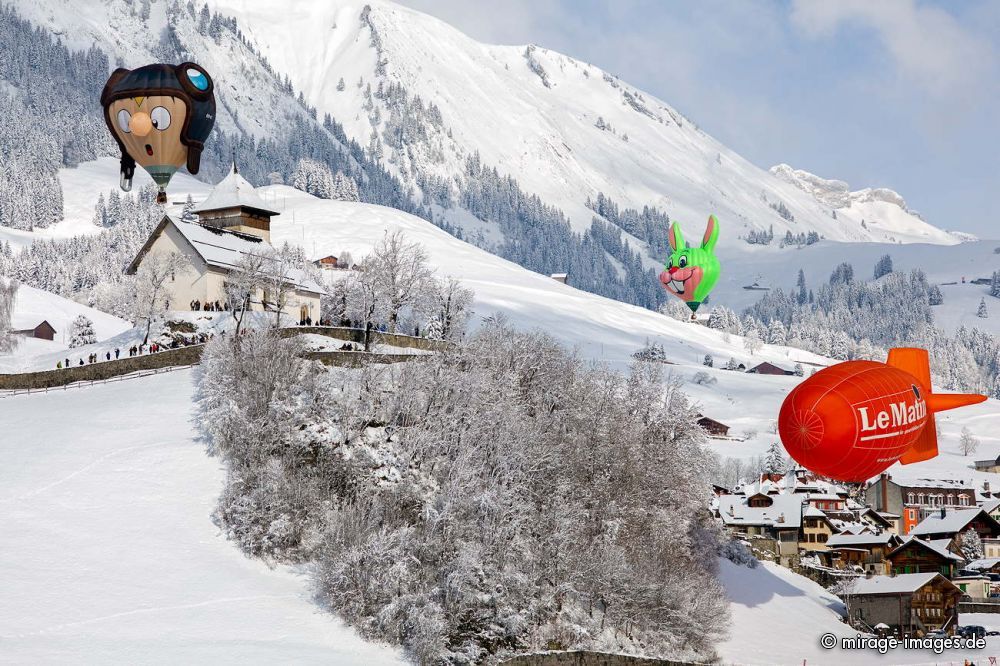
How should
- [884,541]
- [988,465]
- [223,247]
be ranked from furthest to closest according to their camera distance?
[988,465]
[884,541]
[223,247]

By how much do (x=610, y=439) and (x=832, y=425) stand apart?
74.7 feet

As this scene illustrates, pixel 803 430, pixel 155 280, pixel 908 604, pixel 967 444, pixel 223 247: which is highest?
pixel 223 247

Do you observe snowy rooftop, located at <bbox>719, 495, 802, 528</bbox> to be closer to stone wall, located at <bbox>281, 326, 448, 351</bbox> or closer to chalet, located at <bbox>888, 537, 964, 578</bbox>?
chalet, located at <bbox>888, 537, 964, 578</bbox>

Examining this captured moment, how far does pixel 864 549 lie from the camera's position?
10362 cm

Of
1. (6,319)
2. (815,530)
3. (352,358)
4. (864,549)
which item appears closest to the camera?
(352,358)

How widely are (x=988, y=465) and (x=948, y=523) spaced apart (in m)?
51.9

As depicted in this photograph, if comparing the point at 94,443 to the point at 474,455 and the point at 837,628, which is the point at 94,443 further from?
the point at 837,628

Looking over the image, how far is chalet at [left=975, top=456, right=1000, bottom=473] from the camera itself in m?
161

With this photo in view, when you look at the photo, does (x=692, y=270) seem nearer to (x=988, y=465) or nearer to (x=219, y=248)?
(x=219, y=248)

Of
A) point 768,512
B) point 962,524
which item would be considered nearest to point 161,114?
point 768,512

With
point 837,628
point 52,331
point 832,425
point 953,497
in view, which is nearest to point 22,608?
point 832,425

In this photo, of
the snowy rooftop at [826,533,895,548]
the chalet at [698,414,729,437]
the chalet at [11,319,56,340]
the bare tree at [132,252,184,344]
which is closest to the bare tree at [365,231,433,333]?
the bare tree at [132,252,184,344]

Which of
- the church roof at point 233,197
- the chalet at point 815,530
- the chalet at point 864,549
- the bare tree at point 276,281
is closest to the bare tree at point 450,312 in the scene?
the bare tree at point 276,281

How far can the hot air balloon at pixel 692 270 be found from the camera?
432 feet
